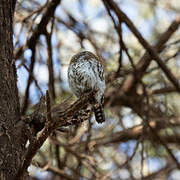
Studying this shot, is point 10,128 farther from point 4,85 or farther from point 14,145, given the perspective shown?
point 4,85

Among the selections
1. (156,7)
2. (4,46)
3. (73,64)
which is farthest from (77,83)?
(156,7)

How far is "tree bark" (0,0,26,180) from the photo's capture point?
6.94ft

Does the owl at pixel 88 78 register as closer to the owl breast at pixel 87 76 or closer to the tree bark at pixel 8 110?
the owl breast at pixel 87 76

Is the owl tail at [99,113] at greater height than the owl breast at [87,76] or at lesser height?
lesser

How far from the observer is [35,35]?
347 centimetres

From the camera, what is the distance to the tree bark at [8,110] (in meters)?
2.12

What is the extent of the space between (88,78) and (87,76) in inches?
0.9

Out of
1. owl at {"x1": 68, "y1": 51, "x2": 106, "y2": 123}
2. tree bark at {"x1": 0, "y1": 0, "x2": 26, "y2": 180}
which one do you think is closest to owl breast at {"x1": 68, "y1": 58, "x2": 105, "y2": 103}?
owl at {"x1": 68, "y1": 51, "x2": 106, "y2": 123}

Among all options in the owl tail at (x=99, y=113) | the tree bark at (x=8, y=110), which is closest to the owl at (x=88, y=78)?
the owl tail at (x=99, y=113)

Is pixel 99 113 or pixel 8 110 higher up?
pixel 99 113

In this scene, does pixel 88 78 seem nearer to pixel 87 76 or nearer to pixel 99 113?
pixel 87 76

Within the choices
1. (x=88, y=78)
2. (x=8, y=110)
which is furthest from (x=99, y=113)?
(x=8, y=110)

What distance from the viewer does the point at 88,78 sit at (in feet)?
10.9

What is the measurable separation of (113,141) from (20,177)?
8.83 feet
